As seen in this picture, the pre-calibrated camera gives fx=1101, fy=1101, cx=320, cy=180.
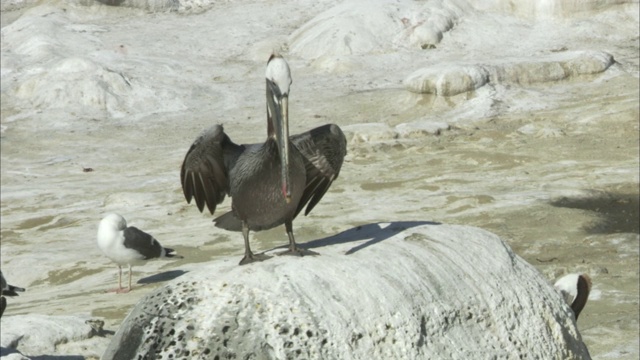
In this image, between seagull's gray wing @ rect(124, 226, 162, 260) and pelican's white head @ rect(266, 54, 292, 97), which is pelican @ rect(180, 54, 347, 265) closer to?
pelican's white head @ rect(266, 54, 292, 97)

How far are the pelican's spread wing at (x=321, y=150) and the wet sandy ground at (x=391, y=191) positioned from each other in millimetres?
3950

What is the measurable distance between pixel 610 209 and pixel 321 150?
9498mm

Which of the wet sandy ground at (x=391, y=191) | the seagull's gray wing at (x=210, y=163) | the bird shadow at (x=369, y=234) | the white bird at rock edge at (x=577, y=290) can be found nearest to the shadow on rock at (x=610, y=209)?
the wet sandy ground at (x=391, y=191)

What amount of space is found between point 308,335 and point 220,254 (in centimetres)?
833

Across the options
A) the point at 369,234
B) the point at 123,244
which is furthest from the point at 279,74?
the point at 123,244

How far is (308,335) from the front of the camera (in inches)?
180

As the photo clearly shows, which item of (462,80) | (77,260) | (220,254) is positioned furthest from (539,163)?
(77,260)

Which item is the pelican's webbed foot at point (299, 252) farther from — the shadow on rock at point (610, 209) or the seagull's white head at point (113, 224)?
the shadow on rock at point (610, 209)

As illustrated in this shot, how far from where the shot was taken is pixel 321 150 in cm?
559

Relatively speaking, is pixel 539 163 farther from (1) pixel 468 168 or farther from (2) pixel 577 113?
(2) pixel 577 113

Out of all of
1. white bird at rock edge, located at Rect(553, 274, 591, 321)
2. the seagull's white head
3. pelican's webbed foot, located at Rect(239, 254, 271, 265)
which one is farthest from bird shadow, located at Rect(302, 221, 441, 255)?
the seagull's white head

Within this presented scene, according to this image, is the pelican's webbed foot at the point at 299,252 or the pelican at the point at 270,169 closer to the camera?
the pelican at the point at 270,169

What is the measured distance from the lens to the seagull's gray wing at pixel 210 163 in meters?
5.57

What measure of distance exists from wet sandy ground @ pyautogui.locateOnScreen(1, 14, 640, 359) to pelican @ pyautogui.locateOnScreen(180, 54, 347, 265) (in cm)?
404
